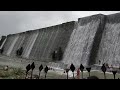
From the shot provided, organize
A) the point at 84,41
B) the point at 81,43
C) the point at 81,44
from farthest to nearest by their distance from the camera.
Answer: the point at 81,43, the point at 81,44, the point at 84,41

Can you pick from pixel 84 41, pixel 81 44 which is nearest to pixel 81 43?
pixel 81 44

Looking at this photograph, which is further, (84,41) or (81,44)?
(81,44)

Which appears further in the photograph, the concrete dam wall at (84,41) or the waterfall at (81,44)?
the waterfall at (81,44)

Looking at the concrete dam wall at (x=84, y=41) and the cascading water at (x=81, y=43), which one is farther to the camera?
the cascading water at (x=81, y=43)

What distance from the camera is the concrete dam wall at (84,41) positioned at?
2361 cm

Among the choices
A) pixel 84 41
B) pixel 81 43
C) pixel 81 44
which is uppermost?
Answer: pixel 84 41

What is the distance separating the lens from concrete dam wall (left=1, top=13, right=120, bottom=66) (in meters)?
23.6

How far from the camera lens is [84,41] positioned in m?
27.1

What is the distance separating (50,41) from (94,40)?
→ 1396cm

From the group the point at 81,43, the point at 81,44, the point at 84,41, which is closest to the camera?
the point at 84,41

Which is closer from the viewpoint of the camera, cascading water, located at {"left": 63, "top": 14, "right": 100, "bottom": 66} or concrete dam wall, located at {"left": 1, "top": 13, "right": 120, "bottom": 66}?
concrete dam wall, located at {"left": 1, "top": 13, "right": 120, "bottom": 66}

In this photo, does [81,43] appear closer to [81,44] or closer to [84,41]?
[81,44]

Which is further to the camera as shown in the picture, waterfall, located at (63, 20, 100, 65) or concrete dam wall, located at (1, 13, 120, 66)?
waterfall, located at (63, 20, 100, 65)
